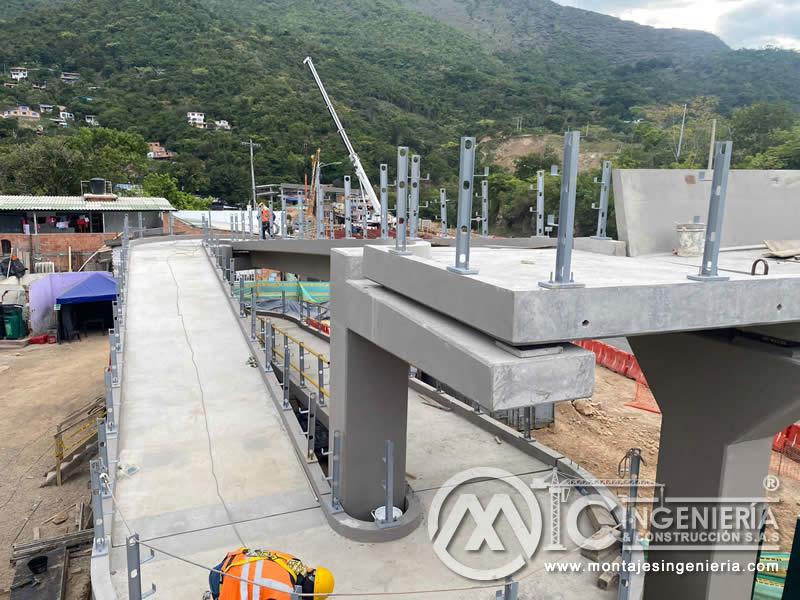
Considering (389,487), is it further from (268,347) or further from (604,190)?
(268,347)

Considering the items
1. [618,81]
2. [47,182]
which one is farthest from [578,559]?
[618,81]

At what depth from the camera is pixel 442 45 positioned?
18162cm

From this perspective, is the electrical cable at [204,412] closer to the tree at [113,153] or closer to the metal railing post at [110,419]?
the metal railing post at [110,419]

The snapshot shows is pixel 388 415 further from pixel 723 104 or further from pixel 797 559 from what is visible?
pixel 723 104

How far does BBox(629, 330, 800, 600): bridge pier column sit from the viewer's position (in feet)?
17.9

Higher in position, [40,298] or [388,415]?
[388,415]

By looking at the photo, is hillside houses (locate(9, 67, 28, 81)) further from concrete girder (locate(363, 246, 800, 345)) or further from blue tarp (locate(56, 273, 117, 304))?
concrete girder (locate(363, 246, 800, 345))

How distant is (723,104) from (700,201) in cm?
12417

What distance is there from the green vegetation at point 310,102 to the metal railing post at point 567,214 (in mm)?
37445

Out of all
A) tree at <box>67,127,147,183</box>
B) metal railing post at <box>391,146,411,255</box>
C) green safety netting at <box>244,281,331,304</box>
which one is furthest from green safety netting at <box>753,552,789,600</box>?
tree at <box>67,127,147,183</box>

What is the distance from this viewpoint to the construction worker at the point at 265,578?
445 centimetres

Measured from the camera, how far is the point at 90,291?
26.4m

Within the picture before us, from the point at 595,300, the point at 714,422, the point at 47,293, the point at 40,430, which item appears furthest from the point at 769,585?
the point at 47,293

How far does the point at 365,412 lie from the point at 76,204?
3833cm
